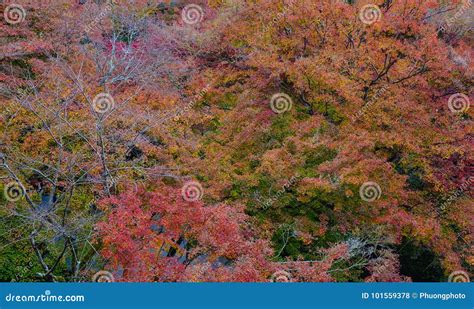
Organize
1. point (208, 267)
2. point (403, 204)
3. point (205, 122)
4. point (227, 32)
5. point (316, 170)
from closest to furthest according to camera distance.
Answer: point (208, 267) → point (316, 170) → point (403, 204) → point (205, 122) → point (227, 32)

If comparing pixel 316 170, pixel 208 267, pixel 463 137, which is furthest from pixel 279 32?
pixel 208 267

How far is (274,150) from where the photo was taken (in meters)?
12.9

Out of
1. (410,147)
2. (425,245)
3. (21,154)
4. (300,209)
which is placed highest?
(410,147)

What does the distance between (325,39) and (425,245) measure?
813 cm

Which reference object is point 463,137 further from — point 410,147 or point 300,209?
point 300,209

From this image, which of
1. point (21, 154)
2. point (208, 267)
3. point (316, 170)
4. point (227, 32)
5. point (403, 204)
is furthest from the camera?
point (227, 32)

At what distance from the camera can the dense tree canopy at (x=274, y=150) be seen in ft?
37.2

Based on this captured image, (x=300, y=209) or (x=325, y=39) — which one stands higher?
(x=325, y=39)

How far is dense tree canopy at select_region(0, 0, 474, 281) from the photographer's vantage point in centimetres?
1134

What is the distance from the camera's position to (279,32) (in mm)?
16359

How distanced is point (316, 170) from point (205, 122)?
4.67 meters

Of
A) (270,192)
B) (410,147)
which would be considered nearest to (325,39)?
(410,147)

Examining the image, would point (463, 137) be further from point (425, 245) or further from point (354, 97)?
point (425, 245)

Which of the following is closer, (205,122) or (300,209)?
(300,209)
